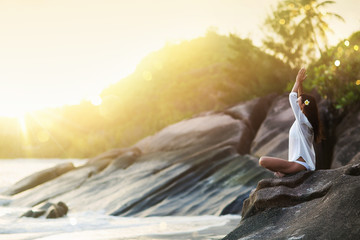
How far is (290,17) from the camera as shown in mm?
29078

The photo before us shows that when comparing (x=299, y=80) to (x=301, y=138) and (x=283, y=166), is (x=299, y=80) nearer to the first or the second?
(x=301, y=138)

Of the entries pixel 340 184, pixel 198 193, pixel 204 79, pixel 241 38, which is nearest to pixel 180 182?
pixel 198 193

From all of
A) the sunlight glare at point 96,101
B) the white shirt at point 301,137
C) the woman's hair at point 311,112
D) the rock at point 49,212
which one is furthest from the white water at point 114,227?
the sunlight glare at point 96,101

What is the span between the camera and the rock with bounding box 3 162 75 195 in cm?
1820

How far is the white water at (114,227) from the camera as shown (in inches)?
304

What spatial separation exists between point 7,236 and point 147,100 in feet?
165

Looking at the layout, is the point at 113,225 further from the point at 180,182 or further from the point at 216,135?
the point at 216,135

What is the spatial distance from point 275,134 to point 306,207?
362 inches

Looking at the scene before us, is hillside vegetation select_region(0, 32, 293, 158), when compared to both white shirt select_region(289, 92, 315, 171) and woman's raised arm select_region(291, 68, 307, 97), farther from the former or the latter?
white shirt select_region(289, 92, 315, 171)

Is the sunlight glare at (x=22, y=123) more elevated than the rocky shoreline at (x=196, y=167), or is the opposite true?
the sunlight glare at (x=22, y=123)

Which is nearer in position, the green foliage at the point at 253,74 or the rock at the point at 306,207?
the rock at the point at 306,207

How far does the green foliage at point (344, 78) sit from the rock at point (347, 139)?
543mm

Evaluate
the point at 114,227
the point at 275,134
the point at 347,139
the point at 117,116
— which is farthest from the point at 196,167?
the point at 117,116

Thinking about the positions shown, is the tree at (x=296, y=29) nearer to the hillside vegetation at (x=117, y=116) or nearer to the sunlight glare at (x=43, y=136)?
the hillside vegetation at (x=117, y=116)
